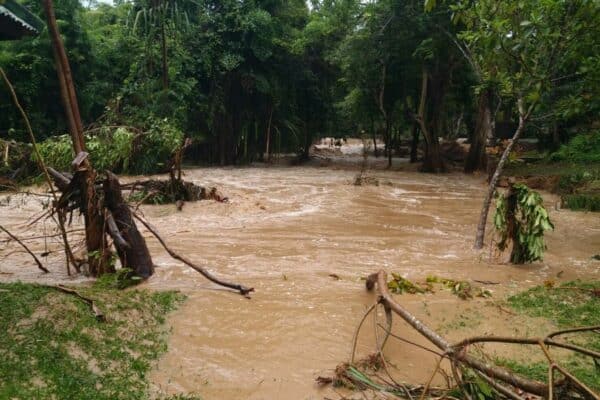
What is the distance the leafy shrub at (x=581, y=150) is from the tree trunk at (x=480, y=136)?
8.70 ft

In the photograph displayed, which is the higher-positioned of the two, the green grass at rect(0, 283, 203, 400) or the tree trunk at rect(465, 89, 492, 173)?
the tree trunk at rect(465, 89, 492, 173)

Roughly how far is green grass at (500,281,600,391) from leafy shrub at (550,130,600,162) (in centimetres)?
1360

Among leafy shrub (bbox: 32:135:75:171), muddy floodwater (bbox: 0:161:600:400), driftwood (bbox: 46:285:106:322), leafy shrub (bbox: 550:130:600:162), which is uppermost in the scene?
leafy shrub (bbox: 550:130:600:162)

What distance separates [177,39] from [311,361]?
60.5 ft

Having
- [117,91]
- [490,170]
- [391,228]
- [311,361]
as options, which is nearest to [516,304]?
[311,361]

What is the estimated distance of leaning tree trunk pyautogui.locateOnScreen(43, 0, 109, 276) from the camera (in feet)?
16.4

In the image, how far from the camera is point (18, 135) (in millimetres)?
16594

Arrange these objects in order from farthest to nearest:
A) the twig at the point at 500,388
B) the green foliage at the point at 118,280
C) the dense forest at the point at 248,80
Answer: the dense forest at the point at 248,80, the green foliage at the point at 118,280, the twig at the point at 500,388

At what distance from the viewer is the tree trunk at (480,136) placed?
1755 centimetres

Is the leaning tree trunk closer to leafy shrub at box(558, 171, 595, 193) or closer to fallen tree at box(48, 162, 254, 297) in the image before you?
fallen tree at box(48, 162, 254, 297)

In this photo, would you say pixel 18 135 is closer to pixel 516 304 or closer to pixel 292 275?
pixel 292 275

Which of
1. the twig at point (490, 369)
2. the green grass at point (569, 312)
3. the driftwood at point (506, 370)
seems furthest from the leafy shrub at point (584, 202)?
the driftwood at point (506, 370)

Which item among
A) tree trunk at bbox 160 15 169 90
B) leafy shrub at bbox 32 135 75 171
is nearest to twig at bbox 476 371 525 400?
leafy shrub at bbox 32 135 75 171

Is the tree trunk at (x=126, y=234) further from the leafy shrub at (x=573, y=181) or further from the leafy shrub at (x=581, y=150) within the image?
the leafy shrub at (x=581, y=150)
